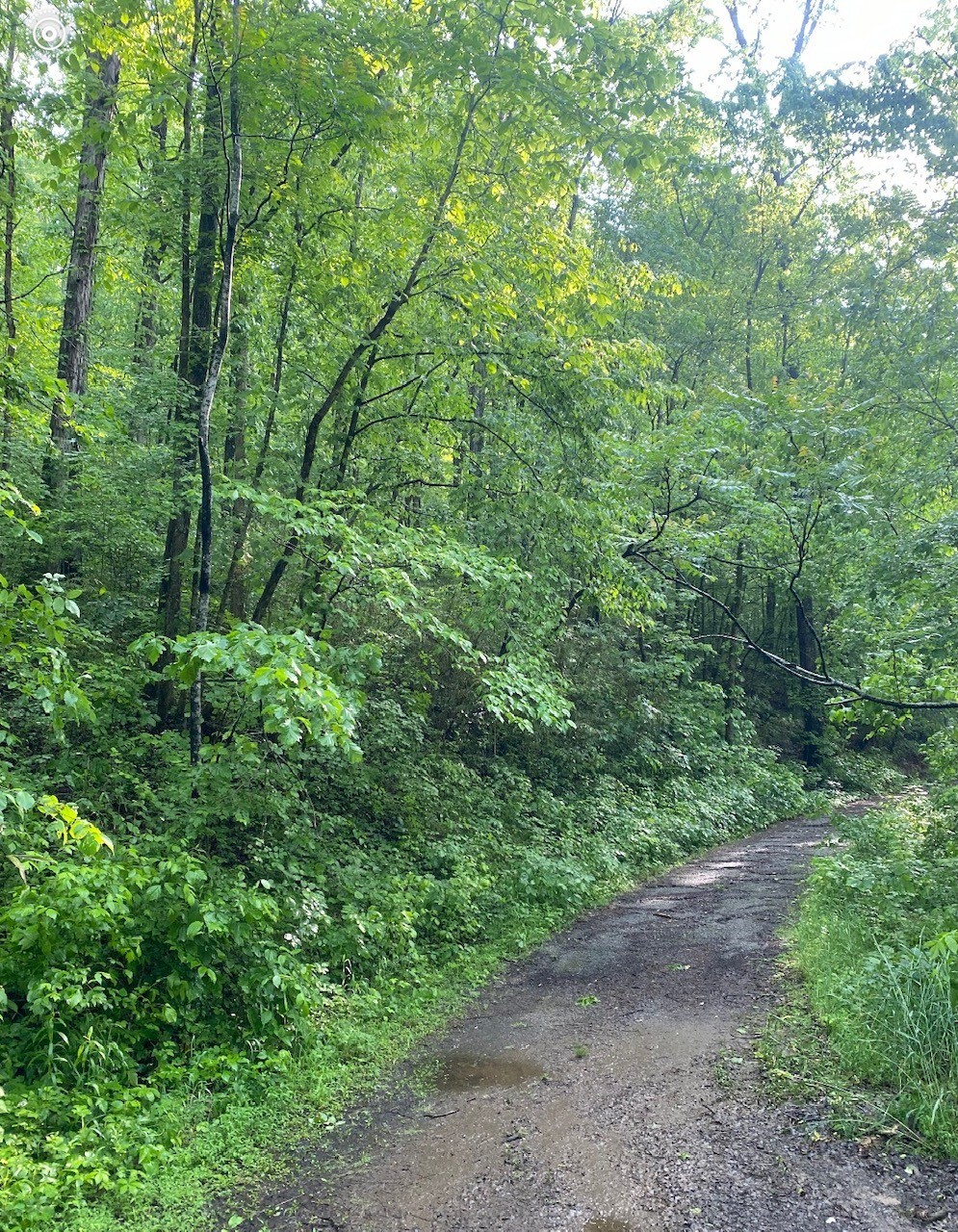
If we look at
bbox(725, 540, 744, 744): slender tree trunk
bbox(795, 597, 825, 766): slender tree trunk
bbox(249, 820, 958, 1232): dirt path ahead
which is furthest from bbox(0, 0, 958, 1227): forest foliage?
bbox(795, 597, 825, 766): slender tree trunk

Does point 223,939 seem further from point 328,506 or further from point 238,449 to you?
point 238,449

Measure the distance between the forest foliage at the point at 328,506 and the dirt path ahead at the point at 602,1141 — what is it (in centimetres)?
85

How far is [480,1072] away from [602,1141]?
1.11m

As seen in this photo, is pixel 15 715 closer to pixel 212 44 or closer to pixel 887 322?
pixel 212 44

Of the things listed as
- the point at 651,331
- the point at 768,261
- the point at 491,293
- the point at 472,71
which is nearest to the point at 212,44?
the point at 472,71

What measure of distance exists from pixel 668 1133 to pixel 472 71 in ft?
25.8

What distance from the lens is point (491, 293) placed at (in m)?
7.10

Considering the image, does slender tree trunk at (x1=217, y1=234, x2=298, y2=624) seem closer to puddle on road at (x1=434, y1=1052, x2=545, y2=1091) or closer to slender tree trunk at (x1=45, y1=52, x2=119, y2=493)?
slender tree trunk at (x1=45, y1=52, x2=119, y2=493)

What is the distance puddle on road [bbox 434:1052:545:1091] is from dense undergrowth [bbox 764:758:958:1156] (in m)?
1.44

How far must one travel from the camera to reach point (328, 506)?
5.64 m

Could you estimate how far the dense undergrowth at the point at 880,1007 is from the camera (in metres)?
3.73

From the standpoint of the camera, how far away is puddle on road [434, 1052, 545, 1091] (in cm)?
455

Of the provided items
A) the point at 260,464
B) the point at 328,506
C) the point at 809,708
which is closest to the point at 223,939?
the point at 328,506

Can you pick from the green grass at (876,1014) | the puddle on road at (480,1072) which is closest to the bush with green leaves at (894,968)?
the green grass at (876,1014)
